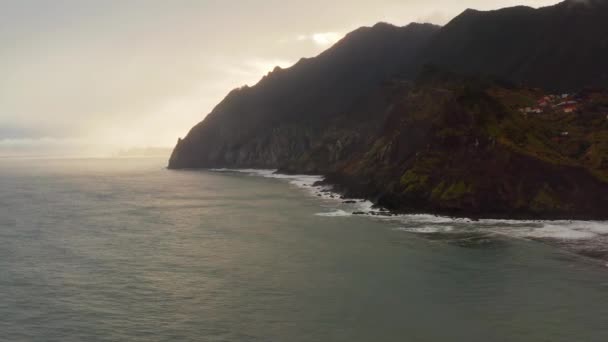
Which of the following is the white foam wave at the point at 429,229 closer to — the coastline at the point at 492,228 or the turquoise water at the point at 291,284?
the coastline at the point at 492,228

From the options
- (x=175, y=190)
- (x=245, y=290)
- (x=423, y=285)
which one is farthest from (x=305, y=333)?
(x=175, y=190)

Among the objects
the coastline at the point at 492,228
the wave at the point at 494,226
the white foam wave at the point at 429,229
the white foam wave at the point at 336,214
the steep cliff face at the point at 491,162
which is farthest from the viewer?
the white foam wave at the point at 336,214

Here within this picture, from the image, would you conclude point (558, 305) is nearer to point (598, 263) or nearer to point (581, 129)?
point (598, 263)

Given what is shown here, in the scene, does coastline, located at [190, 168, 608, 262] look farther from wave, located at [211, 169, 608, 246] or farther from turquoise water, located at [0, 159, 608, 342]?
turquoise water, located at [0, 159, 608, 342]

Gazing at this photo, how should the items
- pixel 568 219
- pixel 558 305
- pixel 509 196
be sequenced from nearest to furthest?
1. pixel 558 305
2. pixel 568 219
3. pixel 509 196

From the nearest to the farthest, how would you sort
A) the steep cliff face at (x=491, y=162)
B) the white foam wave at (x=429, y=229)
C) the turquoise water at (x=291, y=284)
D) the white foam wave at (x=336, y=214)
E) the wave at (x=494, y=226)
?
the turquoise water at (x=291, y=284) < the wave at (x=494, y=226) < the white foam wave at (x=429, y=229) < the steep cliff face at (x=491, y=162) < the white foam wave at (x=336, y=214)

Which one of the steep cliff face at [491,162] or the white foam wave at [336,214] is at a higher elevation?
the steep cliff face at [491,162]

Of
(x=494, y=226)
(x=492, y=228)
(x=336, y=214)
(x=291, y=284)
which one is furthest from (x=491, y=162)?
(x=291, y=284)

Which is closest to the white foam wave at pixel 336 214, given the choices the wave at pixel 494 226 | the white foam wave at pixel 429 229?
the wave at pixel 494 226

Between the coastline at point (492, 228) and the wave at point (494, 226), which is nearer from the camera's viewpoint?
the coastline at point (492, 228)
